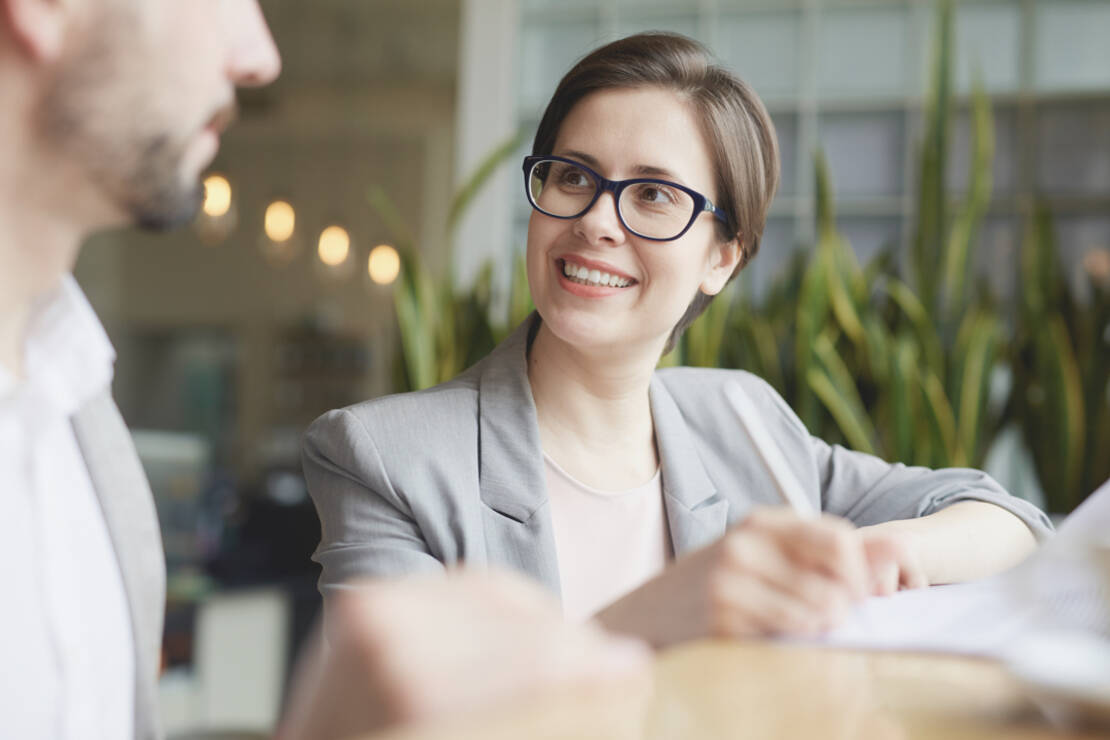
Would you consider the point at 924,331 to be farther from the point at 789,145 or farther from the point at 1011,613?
the point at 1011,613

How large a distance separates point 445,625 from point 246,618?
376 cm

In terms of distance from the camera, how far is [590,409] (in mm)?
1396

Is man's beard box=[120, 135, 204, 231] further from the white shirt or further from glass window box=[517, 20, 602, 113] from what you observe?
glass window box=[517, 20, 602, 113]

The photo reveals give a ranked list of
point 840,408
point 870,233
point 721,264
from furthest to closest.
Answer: point 870,233 → point 840,408 → point 721,264

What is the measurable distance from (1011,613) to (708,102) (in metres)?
0.84

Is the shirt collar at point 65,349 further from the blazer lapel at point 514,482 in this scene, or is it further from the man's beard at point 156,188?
the blazer lapel at point 514,482

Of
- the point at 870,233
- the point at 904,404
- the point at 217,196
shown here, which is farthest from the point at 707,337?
the point at 217,196

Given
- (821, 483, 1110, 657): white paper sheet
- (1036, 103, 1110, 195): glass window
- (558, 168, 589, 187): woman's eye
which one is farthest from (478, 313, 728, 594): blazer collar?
(1036, 103, 1110, 195): glass window

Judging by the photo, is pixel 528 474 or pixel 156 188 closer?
pixel 156 188

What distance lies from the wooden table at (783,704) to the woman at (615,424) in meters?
0.44

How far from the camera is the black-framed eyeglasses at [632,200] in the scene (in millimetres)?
1319

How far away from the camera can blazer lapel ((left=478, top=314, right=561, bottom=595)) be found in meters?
1.21

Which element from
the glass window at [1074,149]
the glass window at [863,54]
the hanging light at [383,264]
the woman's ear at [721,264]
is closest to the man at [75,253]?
the woman's ear at [721,264]

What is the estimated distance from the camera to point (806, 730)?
448mm
